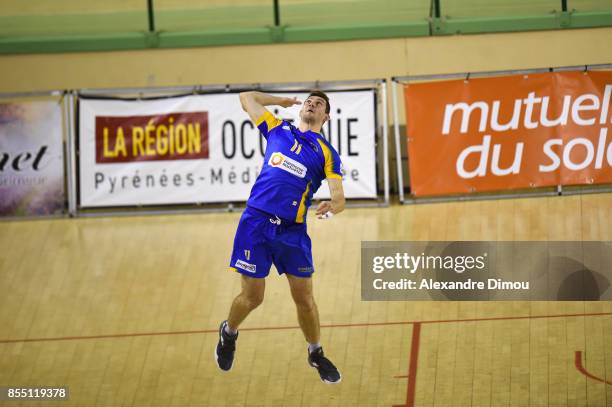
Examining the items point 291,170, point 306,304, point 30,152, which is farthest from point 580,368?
point 30,152

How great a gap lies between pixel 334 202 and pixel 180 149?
22.1ft

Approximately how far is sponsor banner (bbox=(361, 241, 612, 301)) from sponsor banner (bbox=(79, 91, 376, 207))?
77.1 inches

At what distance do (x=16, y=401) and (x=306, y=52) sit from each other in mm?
7334

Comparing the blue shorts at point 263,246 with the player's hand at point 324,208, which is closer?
the player's hand at point 324,208

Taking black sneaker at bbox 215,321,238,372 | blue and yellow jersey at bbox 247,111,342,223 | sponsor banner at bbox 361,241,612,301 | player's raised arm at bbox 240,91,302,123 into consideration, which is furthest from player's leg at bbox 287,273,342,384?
sponsor banner at bbox 361,241,612,301

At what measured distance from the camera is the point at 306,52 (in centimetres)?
1543

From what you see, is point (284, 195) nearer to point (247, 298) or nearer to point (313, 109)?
point (313, 109)

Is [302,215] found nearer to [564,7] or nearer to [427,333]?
[427,333]

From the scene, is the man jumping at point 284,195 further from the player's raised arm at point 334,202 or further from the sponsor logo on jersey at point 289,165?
the player's raised arm at point 334,202

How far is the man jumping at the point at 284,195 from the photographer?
8391mm

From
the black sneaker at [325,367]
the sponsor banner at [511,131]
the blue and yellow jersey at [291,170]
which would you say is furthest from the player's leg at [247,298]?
→ the sponsor banner at [511,131]

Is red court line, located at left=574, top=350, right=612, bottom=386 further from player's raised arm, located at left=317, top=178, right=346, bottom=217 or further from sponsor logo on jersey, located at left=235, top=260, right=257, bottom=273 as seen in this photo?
sponsor logo on jersey, located at left=235, top=260, right=257, bottom=273

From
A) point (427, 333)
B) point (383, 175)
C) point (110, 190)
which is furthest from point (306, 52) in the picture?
point (427, 333)

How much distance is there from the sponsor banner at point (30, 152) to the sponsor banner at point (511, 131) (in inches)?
191
